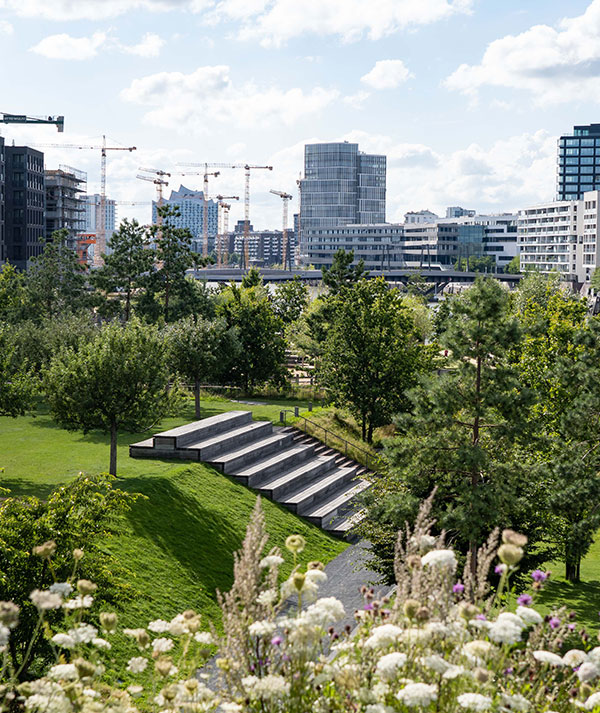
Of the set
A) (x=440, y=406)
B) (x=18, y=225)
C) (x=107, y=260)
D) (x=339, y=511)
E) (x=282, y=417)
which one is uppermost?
(x=18, y=225)

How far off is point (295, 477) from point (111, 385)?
32.8 ft

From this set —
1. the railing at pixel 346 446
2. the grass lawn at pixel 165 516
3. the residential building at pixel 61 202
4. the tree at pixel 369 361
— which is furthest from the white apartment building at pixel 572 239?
the grass lawn at pixel 165 516

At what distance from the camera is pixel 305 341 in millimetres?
57688

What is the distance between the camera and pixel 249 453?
3381 centimetres

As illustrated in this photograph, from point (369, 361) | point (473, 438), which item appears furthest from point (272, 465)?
point (473, 438)

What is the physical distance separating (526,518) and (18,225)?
131 metres

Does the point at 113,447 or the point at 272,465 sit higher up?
the point at 113,447

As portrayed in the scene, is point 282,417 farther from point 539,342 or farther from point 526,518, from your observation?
point 526,518

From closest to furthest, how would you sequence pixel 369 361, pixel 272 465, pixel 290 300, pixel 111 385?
pixel 111 385 < pixel 272 465 < pixel 369 361 < pixel 290 300

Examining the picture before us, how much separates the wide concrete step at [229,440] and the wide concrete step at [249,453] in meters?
0.24

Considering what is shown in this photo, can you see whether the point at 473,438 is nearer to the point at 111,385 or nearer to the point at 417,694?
the point at 111,385

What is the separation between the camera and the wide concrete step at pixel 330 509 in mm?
31484

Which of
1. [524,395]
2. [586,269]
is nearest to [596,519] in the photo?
[524,395]

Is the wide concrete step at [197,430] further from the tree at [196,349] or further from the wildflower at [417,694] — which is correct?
the wildflower at [417,694]
